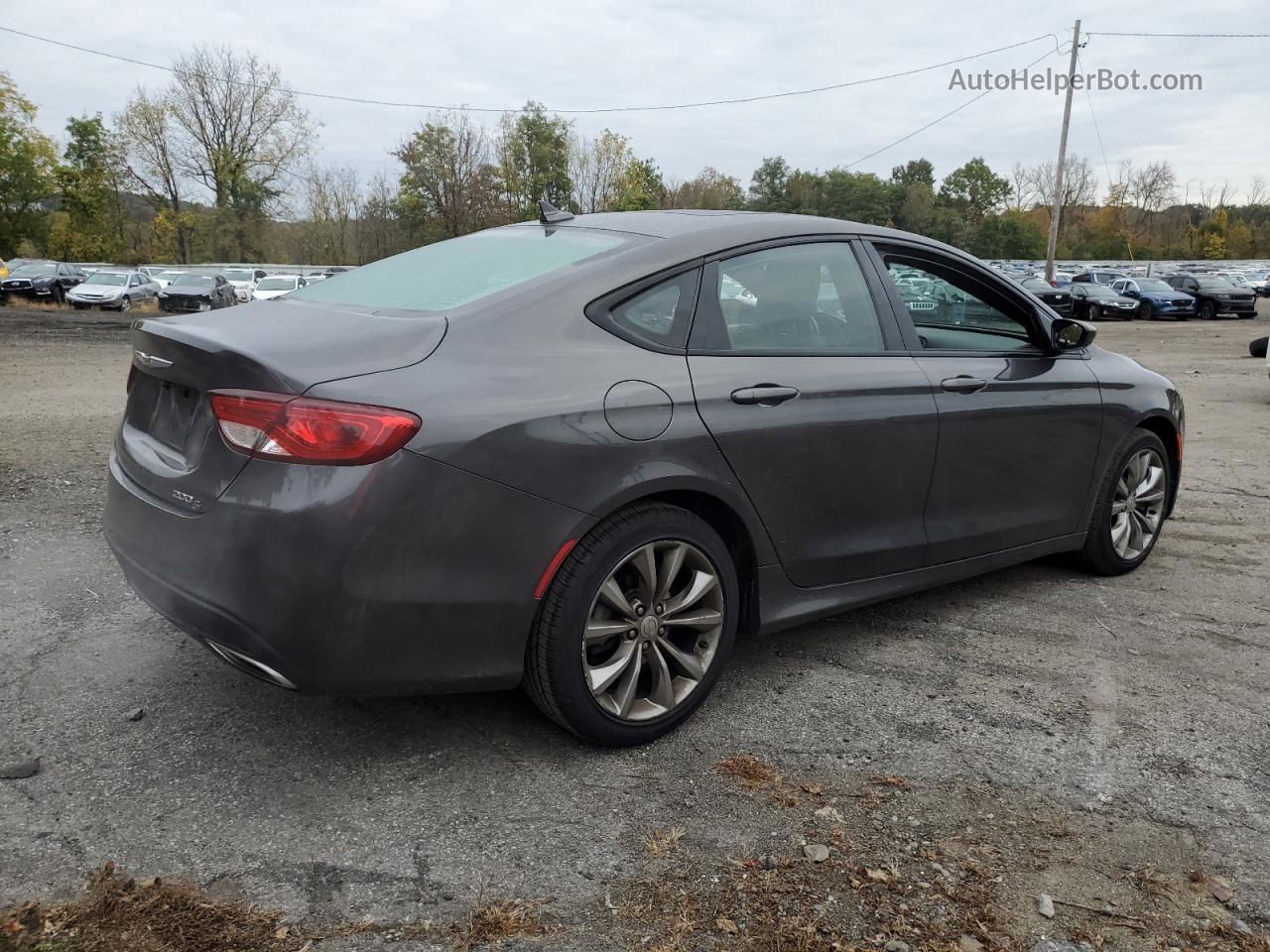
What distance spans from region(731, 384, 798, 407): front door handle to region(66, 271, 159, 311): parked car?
110 feet

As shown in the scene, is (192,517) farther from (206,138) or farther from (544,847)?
(206,138)

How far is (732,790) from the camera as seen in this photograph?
291 cm

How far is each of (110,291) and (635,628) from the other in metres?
33.9

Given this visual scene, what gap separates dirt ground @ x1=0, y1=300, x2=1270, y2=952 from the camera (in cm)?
237

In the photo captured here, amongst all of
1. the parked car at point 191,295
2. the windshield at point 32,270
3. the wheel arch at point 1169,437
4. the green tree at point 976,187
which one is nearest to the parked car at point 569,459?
the wheel arch at point 1169,437

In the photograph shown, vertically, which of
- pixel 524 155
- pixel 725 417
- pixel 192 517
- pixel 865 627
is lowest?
pixel 865 627

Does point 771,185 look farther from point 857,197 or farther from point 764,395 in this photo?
point 764,395

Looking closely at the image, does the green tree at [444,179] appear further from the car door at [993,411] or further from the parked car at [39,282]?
the car door at [993,411]

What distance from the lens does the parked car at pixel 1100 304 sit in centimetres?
3625

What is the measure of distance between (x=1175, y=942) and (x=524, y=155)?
56103 millimetres

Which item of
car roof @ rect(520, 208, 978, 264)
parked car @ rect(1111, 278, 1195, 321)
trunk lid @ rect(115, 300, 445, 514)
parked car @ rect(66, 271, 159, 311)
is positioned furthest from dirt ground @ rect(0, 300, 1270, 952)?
parked car @ rect(1111, 278, 1195, 321)

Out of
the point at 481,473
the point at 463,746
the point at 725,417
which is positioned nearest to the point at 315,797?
the point at 463,746

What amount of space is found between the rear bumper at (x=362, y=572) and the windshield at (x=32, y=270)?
3733 cm

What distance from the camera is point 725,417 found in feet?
10.4
